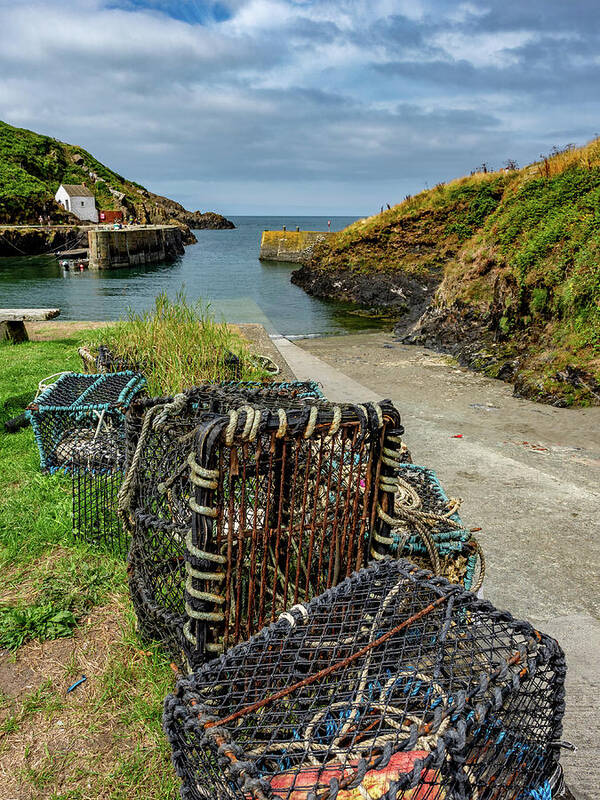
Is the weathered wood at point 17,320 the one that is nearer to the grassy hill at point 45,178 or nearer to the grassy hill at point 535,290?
the grassy hill at point 535,290

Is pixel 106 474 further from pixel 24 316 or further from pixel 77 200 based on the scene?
pixel 77 200

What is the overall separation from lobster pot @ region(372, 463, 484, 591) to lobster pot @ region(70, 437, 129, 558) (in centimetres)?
148

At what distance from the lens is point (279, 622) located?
172 centimetres

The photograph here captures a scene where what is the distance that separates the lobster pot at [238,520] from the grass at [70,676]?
238 mm

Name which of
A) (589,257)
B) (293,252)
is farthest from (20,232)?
(589,257)

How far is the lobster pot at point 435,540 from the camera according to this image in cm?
265

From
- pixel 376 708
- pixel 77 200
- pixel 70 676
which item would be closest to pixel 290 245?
pixel 77 200

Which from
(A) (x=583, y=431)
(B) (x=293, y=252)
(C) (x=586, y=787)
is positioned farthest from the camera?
(B) (x=293, y=252)

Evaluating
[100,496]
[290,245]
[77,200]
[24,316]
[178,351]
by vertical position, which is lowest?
[100,496]

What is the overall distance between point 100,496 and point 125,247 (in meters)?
48.7

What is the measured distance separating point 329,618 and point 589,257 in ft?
34.9

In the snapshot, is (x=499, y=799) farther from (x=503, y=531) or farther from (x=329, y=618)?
(x=503, y=531)

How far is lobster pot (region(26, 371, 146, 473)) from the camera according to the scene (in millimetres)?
4176

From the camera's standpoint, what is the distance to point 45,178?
Answer: 77938 millimetres
